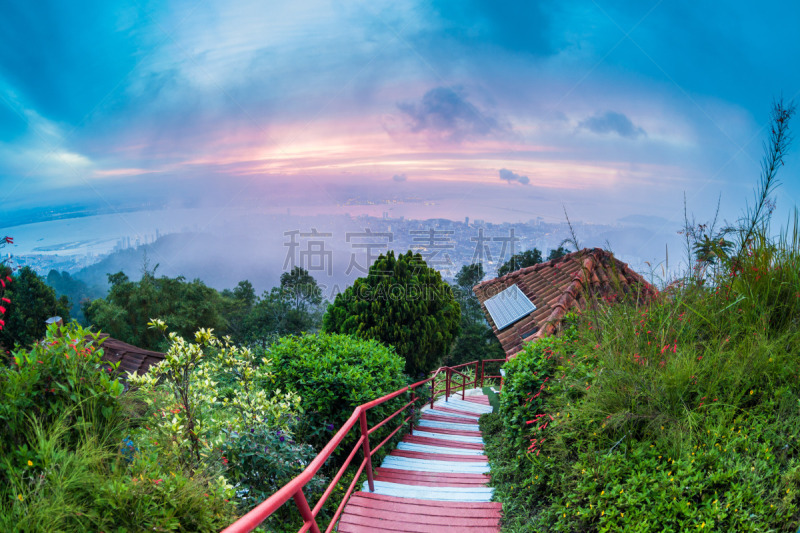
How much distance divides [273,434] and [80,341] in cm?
229

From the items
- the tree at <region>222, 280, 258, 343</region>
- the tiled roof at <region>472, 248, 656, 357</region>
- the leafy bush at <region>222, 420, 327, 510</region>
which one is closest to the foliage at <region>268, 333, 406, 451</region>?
the leafy bush at <region>222, 420, 327, 510</region>

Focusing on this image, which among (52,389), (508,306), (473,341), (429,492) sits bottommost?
(473,341)

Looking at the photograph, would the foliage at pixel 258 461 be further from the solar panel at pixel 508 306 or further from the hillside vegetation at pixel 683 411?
the solar panel at pixel 508 306

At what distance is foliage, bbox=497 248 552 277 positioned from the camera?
27750mm

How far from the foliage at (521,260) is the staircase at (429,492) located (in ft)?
69.4

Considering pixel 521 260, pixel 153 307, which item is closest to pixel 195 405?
pixel 521 260

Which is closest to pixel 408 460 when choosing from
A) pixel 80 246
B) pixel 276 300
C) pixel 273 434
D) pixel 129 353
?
pixel 273 434

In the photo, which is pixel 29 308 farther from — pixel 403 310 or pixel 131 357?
pixel 403 310

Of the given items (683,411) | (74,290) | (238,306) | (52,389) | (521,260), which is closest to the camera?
(52,389)

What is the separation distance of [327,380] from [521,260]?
77.9 ft

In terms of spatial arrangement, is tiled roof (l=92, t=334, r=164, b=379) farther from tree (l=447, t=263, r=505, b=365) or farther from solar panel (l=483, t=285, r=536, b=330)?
tree (l=447, t=263, r=505, b=365)

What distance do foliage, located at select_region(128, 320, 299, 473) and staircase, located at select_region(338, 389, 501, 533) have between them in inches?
51.1

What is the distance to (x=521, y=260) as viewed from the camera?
2786 centimetres

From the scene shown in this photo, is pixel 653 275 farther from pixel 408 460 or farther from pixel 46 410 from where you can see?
pixel 46 410
